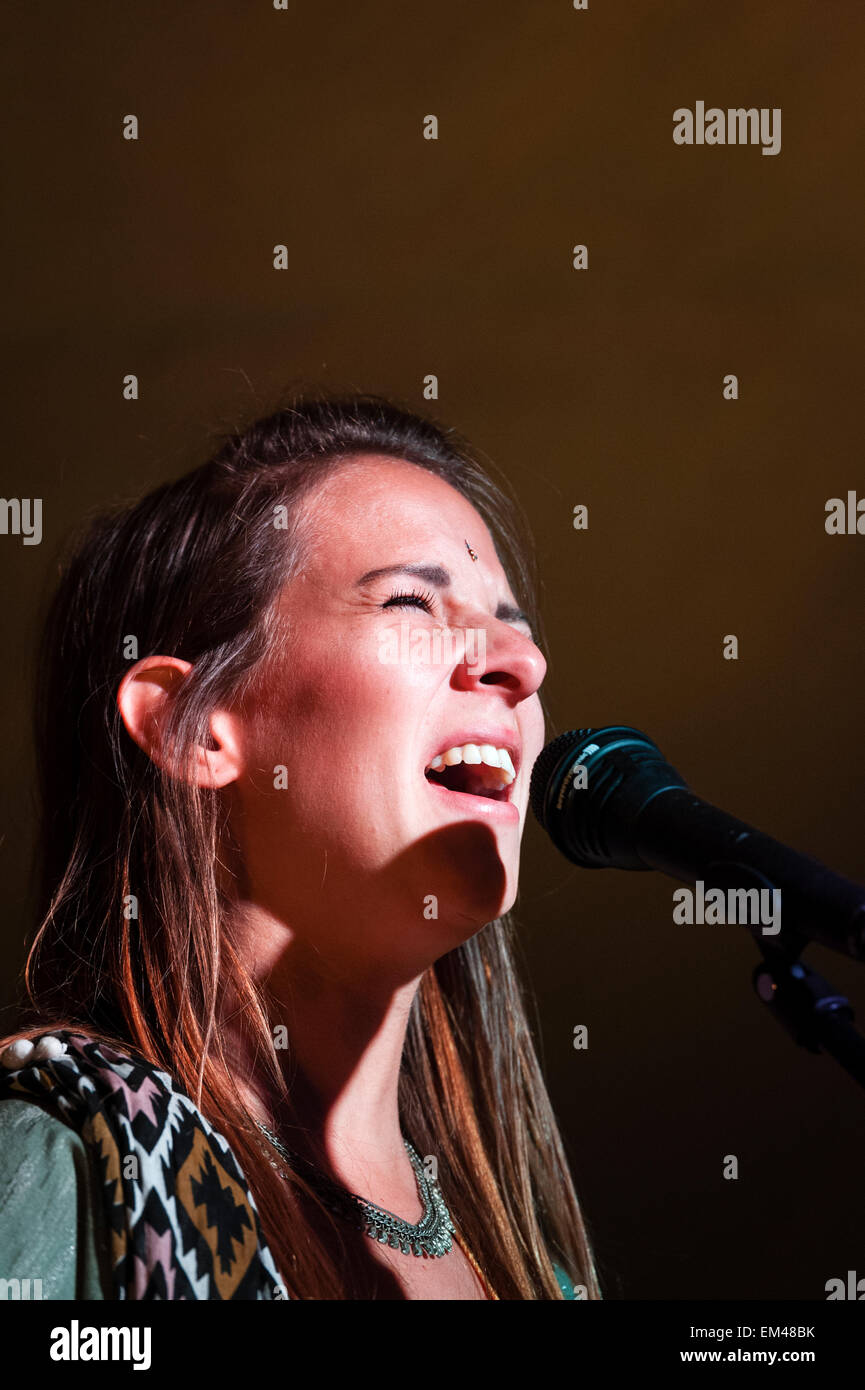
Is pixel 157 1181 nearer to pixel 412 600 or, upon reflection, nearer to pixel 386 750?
pixel 386 750

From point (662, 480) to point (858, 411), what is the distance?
1.08ft

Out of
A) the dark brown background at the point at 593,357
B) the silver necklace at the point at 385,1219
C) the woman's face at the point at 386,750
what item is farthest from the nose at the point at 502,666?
the dark brown background at the point at 593,357

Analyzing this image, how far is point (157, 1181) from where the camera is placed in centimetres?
88

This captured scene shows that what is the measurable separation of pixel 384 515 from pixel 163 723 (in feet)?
0.97

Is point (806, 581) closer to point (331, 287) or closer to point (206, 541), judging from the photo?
point (331, 287)

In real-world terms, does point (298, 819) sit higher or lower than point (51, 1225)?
higher

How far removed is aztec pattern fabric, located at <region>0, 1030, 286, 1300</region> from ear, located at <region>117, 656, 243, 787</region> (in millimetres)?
329

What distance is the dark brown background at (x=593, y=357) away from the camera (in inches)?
78.3

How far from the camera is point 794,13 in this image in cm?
197

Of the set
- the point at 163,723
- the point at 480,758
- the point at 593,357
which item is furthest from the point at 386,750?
the point at 593,357

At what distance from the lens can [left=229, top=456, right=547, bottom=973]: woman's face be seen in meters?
1.19

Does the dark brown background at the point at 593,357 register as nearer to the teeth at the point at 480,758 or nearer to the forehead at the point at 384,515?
the forehead at the point at 384,515

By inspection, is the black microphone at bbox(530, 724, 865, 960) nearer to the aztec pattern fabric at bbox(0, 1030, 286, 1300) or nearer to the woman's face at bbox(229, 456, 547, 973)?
the woman's face at bbox(229, 456, 547, 973)

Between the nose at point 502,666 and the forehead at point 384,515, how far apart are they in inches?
4.5
